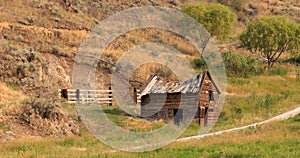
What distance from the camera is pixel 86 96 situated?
34.4 m

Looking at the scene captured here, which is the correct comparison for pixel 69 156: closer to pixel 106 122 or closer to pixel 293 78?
pixel 106 122

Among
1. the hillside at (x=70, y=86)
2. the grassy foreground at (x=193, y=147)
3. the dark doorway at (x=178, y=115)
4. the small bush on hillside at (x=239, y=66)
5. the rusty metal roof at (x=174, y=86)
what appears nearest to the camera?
the grassy foreground at (x=193, y=147)

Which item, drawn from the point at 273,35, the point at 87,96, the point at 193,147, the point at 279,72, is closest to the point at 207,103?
the point at 87,96

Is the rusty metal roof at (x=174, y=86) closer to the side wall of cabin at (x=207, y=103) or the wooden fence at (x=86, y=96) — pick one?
the side wall of cabin at (x=207, y=103)

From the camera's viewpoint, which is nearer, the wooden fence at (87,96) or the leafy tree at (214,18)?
the wooden fence at (87,96)

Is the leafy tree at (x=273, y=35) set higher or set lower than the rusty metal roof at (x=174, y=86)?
higher

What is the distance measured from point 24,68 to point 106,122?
508 inches

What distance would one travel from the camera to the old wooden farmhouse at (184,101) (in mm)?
29031

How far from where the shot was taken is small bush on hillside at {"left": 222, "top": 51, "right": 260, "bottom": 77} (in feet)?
168

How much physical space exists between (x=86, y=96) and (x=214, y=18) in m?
30.6

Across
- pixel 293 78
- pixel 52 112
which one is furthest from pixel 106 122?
pixel 293 78

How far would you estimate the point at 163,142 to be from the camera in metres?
21.0

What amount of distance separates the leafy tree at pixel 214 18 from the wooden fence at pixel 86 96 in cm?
2767

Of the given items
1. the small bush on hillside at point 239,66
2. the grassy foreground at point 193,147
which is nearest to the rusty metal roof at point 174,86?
Result: the grassy foreground at point 193,147
